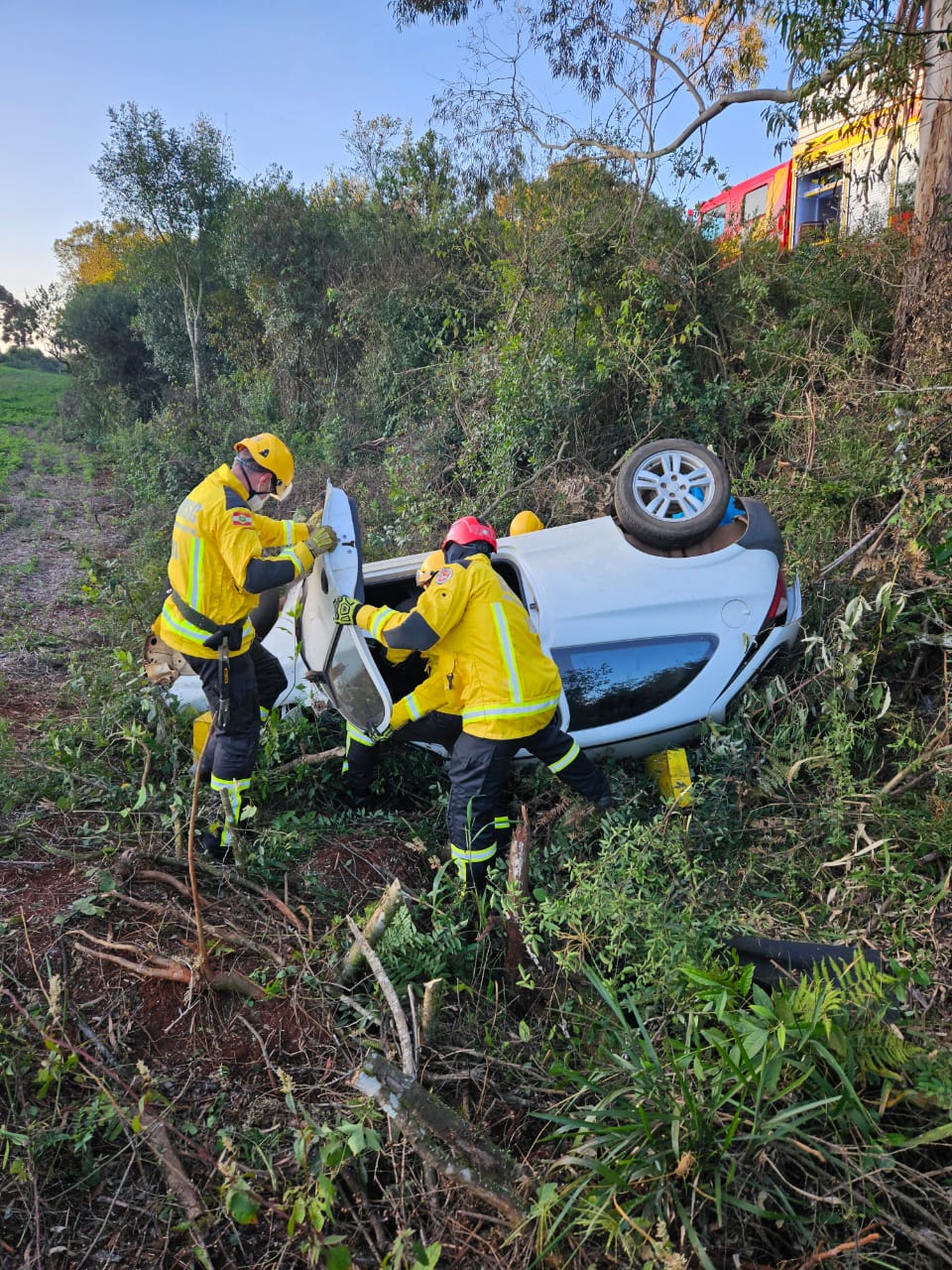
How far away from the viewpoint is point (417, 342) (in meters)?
11.3

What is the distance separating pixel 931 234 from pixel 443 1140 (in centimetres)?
673

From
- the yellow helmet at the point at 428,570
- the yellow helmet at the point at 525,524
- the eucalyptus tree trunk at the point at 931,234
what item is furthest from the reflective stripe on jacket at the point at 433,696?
the eucalyptus tree trunk at the point at 931,234

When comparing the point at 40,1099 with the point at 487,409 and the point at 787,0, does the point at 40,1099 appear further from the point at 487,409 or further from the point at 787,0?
the point at 787,0

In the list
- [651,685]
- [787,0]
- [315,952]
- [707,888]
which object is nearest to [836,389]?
[787,0]

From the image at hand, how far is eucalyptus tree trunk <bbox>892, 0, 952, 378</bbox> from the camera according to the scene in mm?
5605

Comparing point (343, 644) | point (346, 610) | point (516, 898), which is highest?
point (346, 610)

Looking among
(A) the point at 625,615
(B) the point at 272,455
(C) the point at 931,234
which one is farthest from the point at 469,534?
(C) the point at 931,234

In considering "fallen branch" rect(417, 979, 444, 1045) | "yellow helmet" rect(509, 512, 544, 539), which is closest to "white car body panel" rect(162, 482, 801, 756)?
"yellow helmet" rect(509, 512, 544, 539)

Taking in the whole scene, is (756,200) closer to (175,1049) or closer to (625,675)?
(625,675)

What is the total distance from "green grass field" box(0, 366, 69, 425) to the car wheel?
A: 912 inches

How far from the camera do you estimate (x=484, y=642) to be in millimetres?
3439

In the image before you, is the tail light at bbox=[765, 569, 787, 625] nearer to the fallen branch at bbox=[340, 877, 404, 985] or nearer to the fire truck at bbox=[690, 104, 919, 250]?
the fallen branch at bbox=[340, 877, 404, 985]

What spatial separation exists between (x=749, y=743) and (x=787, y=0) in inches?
208

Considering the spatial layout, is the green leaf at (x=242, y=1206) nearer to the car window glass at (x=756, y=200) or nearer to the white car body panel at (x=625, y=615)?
the white car body panel at (x=625, y=615)
